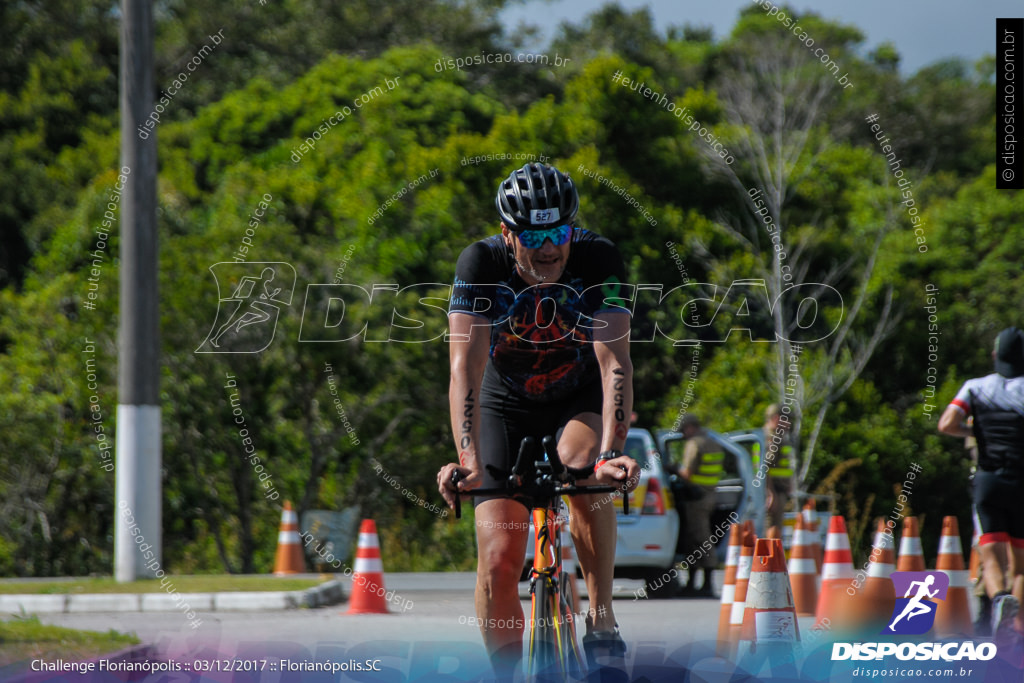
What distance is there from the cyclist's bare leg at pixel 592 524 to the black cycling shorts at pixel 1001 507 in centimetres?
338

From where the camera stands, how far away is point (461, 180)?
16.1 metres

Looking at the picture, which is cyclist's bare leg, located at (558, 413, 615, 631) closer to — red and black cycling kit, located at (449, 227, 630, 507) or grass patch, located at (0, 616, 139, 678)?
red and black cycling kit, located at (449, 227, 630, 507)

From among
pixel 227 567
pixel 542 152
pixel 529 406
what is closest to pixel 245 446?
pixel 227 567

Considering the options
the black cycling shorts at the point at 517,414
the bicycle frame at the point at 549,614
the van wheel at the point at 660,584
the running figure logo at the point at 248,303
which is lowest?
the van wheel at the point at 660,584

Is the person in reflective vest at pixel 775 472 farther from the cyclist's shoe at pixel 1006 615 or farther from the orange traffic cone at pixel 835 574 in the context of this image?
the cyclist's shoe at pixel 1006 615

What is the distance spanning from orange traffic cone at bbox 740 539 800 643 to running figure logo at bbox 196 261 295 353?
8.69 metres

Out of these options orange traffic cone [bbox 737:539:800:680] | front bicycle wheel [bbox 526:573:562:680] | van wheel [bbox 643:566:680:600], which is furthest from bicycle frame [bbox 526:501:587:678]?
van wheel [bbox 643:566:680:600]

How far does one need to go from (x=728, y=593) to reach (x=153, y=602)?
13.9ft

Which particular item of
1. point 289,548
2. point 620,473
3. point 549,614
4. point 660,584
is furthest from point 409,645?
point 289,548

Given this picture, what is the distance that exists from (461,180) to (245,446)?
4.55 meters

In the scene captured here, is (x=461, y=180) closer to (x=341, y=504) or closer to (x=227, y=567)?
(x=341, y=504)

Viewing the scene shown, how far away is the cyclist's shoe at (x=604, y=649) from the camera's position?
14.4 ft

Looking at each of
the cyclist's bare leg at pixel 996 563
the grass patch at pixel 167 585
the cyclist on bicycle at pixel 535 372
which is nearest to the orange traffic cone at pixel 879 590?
the cyclist's bare leg at pixel 996 563

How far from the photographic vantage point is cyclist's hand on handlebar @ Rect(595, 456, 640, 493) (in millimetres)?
4074
